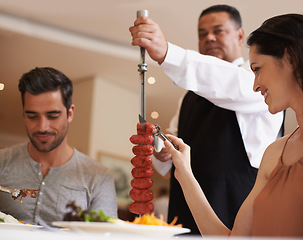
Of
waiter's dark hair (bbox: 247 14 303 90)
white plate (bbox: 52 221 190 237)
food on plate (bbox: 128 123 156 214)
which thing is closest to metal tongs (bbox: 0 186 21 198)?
food on plate (bbox: 128 123 156 214)

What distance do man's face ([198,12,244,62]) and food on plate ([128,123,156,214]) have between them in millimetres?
819

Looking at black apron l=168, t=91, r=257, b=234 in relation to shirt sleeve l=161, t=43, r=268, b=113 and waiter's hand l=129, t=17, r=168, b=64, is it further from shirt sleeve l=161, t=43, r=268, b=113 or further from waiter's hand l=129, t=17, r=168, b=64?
waiter's hand l=129, t=17, r=168, b=64

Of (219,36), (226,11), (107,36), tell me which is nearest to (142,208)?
(219,36)

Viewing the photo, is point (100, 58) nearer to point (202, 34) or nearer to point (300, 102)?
point (202, 34)

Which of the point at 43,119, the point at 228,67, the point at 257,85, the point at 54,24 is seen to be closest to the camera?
the point at 257,85

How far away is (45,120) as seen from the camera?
1555 mm

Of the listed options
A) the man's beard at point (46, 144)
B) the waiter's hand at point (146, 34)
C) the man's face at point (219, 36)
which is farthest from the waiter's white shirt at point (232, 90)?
the man's beard at point (46, 144)

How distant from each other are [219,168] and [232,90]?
0.32 metres

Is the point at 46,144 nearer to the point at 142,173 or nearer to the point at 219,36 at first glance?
the point at 142,173

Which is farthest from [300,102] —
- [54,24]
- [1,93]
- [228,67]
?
[54,24]

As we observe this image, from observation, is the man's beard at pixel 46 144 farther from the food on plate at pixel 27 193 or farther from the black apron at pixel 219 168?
the black apron at pixel 219 168

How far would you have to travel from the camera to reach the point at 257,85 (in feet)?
3.96

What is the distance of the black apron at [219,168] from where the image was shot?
1676 millimetres

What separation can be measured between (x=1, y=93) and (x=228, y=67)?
890 millimetres
